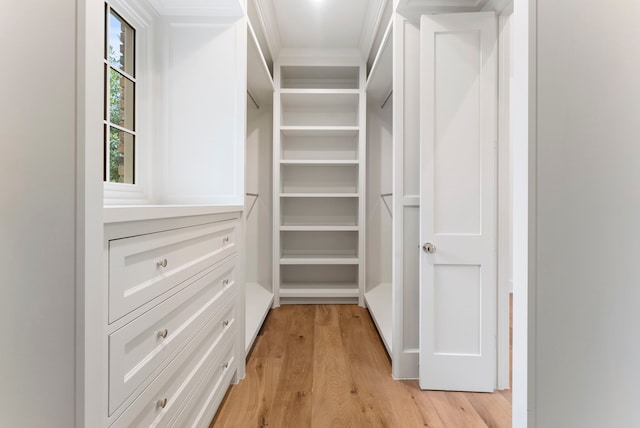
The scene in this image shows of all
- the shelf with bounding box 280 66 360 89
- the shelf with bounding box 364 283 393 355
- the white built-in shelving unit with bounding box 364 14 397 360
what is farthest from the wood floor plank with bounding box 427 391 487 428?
the shelf with bounding box 280 66 360 89

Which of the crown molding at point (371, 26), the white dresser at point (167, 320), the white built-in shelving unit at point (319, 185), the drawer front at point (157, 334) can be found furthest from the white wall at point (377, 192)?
the drawer front at point (157, 334)

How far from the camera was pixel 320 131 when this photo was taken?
3.13 meters

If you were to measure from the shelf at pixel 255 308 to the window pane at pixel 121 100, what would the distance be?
1532 mm

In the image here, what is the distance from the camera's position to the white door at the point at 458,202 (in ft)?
5.54

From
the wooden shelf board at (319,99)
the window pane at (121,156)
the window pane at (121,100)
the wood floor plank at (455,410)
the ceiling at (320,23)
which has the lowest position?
the wood floor plank at (455,410)

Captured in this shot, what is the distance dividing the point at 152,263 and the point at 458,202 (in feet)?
5.04

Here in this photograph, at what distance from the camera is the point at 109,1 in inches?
58.4

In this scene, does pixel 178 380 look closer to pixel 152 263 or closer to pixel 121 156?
pixel 152 263

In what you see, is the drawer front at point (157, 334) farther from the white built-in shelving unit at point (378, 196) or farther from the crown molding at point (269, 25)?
the white built-in shelving unit at point (378, 196)
